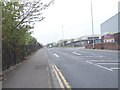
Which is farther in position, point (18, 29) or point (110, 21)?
point (110, 21)

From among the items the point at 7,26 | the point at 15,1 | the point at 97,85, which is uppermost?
the point at 15,1

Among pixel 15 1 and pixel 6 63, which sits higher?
pixel 15 1

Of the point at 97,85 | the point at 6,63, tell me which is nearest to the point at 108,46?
the point at 6,63

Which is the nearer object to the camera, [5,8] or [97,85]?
[97,85]

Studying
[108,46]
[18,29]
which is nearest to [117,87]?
[18,29]

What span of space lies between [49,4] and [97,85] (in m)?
11.8

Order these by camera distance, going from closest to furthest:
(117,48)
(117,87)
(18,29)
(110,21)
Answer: (117,87) < (18,29) < (117,48) < (110,21)

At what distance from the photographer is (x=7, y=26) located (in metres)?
17.6

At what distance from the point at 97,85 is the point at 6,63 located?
8233 millimetres

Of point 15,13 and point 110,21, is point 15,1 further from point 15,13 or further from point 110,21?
point 110,21

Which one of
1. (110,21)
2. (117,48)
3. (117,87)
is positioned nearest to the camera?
(117,87)

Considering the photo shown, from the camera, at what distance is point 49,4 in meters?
23.1

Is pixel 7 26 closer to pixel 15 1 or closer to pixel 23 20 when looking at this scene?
pixel 15 1

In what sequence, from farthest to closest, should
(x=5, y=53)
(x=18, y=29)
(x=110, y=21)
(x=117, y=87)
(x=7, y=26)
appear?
(x=110, y=21), (x=18, y=29), (x=5, y=53), (x=7, y=26), (x=117, y=87)
